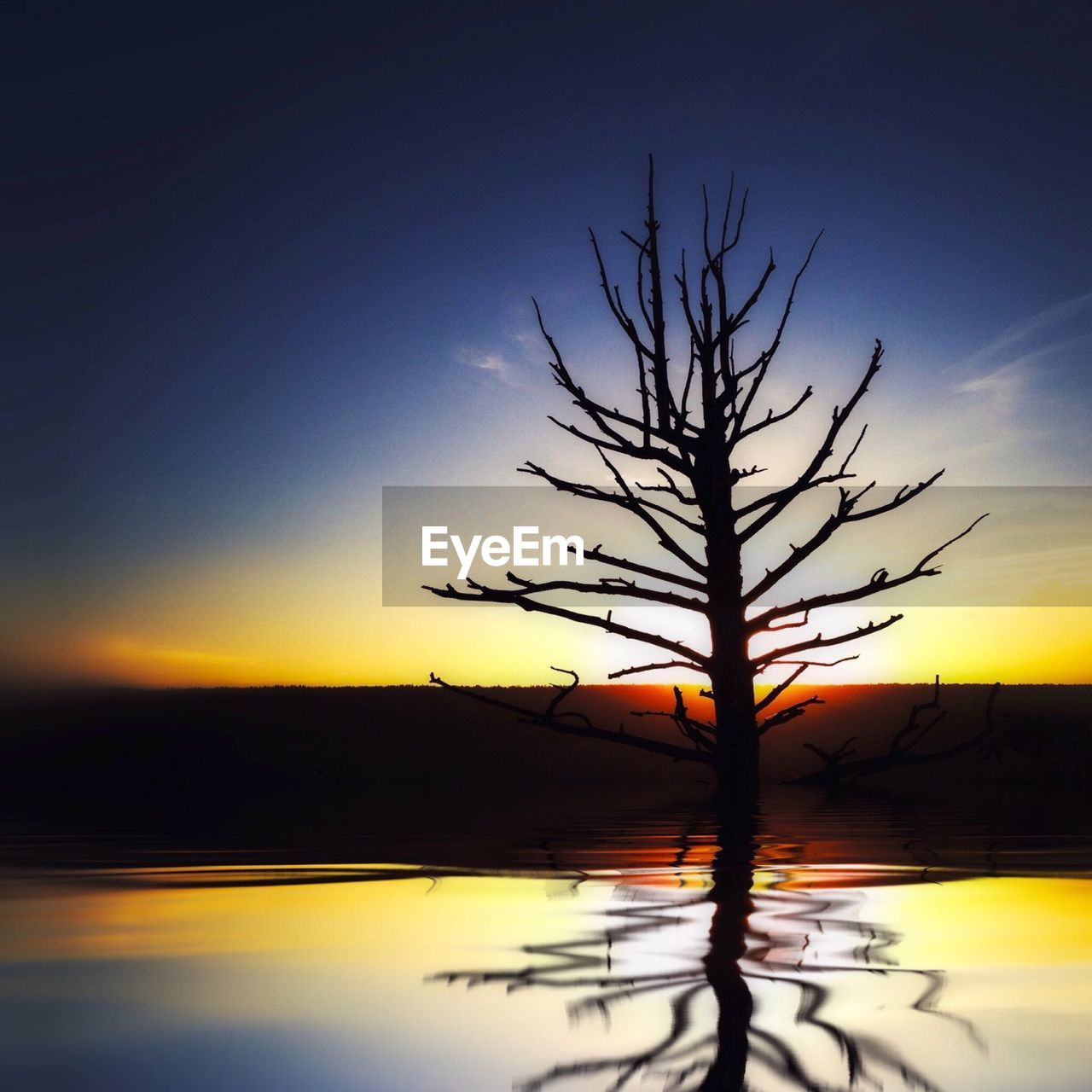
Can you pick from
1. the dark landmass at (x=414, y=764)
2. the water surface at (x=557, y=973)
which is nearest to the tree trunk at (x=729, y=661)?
the dark landmass at (x=414, y=764)

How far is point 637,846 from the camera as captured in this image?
5504mm

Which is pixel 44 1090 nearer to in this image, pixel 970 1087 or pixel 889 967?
pixel 970 1087

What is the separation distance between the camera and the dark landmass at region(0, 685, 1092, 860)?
784cm

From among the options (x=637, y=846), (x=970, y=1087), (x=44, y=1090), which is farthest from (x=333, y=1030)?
(x=637, y=846)

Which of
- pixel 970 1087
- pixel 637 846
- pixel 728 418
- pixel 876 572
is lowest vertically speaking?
pixel 970 1087

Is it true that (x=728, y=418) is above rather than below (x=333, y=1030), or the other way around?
above

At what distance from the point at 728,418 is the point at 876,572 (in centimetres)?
170

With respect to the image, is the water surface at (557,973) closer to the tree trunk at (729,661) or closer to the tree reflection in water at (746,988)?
the tree reflection in water at (746,988)

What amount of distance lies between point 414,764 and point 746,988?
10.0 m

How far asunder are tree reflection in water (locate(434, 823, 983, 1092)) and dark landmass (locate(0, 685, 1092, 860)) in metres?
2.98

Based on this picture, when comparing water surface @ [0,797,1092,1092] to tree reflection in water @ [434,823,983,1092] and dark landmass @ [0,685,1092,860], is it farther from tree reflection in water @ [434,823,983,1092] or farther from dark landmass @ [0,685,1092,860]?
dark landmass @ [0,685,1092,860]

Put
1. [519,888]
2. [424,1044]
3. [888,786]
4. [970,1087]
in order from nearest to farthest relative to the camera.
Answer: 1. [970,1087]
2. [424,1044]
3. [519,888]
4. [888,786]

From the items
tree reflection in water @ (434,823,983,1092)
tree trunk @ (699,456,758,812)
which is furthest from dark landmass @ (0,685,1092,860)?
tree reflection in water @ (434,823,983,1092)

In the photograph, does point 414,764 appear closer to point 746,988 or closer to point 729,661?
point 729,661
